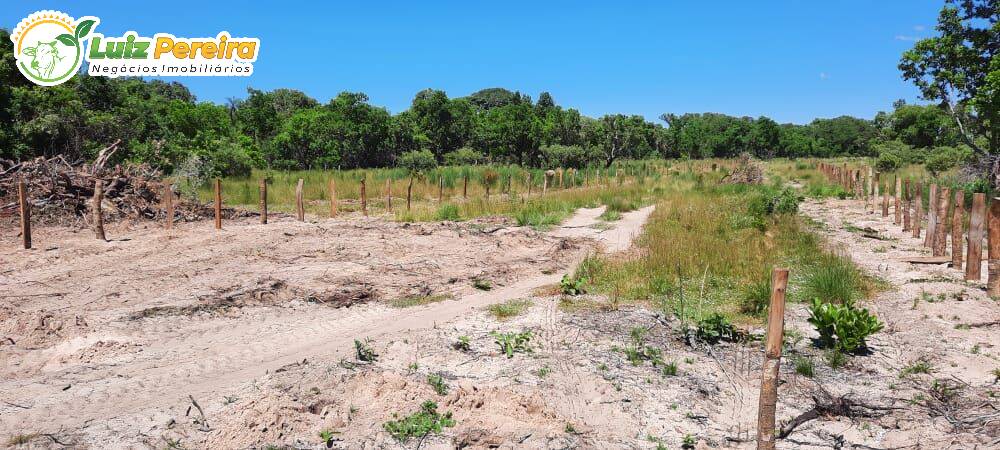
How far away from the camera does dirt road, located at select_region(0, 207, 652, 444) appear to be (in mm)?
5695

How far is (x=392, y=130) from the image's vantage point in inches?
1483

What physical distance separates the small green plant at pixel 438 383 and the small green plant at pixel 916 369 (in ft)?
14.3

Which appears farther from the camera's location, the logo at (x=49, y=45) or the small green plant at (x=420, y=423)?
the logo at (x=49, y=45)

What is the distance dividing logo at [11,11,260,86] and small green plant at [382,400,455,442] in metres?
13.7

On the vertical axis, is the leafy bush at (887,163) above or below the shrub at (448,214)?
above

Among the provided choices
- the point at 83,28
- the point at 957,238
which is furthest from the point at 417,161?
the point at 957,238

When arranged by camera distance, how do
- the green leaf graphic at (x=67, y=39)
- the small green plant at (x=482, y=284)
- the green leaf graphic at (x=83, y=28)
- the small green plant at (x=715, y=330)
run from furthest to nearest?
the green leaf graphic at (x=67, y=39) < the green leaf graphic at (x=83, y=28) < the small green plant at (x=482, y=284) < the small green plant at (x=715, y=330)

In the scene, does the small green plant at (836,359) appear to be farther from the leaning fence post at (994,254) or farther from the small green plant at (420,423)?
the small green plant at (420,423)

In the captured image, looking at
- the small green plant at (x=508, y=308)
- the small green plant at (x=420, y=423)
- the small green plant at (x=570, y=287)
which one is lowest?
the small green plant at (x=420, y=423)

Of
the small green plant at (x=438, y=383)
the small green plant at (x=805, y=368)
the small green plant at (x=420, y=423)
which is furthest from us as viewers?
the small green plant at (x=805, y=368)

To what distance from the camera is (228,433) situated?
15.6ft

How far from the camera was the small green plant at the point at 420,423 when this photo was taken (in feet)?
15.8

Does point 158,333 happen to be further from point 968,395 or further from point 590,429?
point 968,395

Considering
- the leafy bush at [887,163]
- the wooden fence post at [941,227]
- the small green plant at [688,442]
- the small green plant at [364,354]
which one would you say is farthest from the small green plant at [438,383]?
the leafy bush at [887,163]
